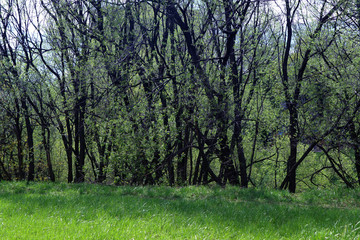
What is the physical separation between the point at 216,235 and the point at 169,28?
39.1ft

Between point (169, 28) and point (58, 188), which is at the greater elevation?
point (169, 28)

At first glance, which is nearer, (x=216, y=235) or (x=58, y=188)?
(x=216, y=235)

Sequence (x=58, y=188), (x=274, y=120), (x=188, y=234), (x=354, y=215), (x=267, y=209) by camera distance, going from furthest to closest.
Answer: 1. (x=274, y=120)
2. (x=58, y=188)
3. (x=267, y=209)
4. (x=354, y=215)
5. (x=188, y=234)

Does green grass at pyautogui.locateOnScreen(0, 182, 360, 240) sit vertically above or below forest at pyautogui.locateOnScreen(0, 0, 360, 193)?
below

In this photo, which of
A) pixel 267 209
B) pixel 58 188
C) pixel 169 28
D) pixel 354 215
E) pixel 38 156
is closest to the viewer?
pixel 354 215

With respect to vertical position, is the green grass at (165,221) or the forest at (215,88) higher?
the forest at (215,88)

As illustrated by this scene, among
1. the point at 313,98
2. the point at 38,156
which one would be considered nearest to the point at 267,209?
the point at 313,98

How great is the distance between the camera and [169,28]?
48.7 ft

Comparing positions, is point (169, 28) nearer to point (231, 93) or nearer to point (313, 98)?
point (231, 93)

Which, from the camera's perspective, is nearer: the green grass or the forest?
the green grass

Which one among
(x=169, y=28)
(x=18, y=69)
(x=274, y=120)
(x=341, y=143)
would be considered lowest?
(x=341, y=143)

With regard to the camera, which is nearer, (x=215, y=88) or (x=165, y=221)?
(x=165, y=221)

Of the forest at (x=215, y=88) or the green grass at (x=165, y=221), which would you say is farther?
the forest at (x=215, y=88)

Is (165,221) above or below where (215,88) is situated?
below
